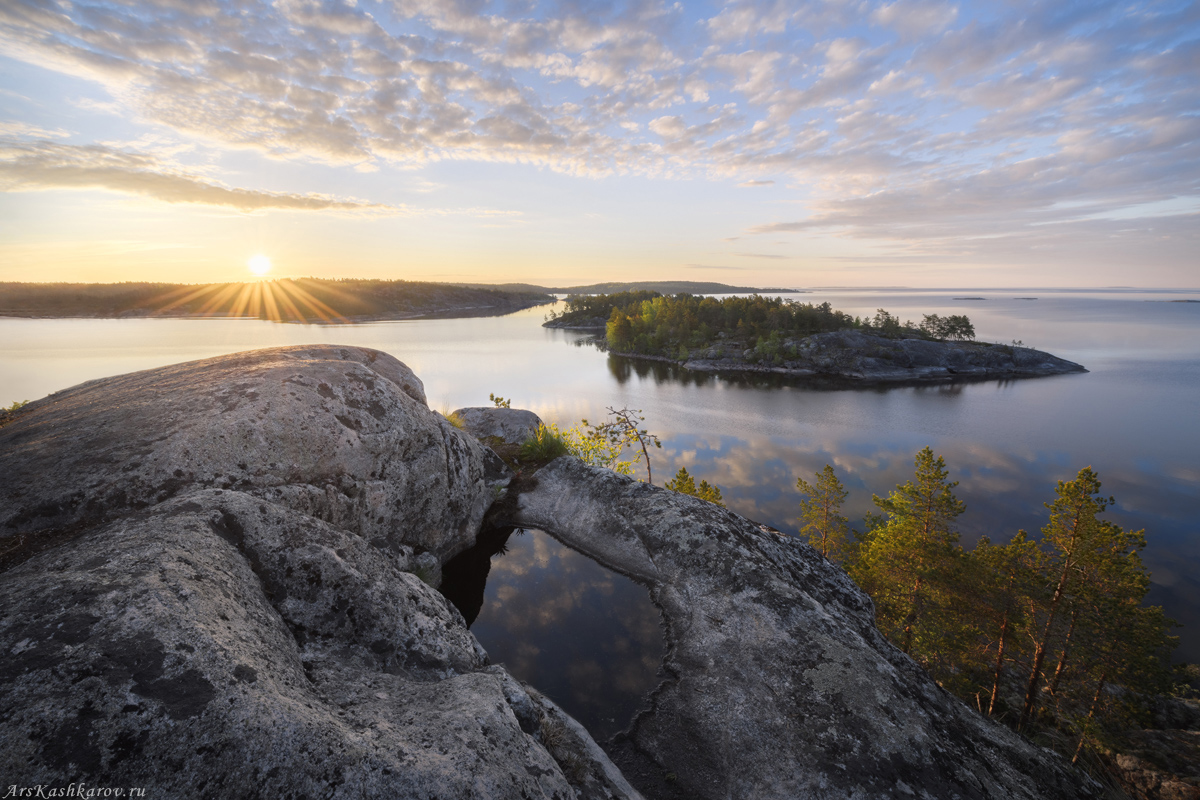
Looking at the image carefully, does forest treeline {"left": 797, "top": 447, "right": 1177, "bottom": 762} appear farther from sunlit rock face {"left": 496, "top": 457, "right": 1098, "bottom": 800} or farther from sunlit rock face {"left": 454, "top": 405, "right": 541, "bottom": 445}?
sunlit rock face {"left": 454, "top": 405, "right": 541, "bottom": 445}

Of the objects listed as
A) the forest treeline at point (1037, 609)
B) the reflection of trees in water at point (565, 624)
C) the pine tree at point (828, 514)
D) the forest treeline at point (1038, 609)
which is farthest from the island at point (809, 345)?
the reflection of trees in water at point (565, 624)

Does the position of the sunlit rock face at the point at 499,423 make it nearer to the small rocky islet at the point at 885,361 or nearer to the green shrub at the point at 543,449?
the green shrub at the point at 543,449

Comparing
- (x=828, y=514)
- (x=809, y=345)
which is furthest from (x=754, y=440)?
(x=809, y=345)

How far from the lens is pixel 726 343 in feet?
398

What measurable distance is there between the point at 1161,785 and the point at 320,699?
24.5 meters

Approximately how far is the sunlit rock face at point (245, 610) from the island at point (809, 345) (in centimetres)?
10293

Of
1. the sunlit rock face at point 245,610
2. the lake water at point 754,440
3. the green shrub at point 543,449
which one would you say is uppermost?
the sunlit rock face at point 245,610

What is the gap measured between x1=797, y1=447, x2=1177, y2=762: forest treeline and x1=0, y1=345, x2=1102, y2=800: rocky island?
779cm

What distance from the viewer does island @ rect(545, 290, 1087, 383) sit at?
10438 centimetres

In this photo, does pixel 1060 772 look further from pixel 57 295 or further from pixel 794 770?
pixel 57 295

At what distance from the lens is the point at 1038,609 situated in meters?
16.7

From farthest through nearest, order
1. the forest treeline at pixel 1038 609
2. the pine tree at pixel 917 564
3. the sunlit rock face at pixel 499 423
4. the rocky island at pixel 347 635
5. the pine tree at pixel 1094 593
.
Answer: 1. the sunlit rock face at pixel 499 423
2. the pine tree at pixel 917 564
3. the forest treeline at pixel 1038 609
4. the pine tree at pixel 1094 593
5. the rocky island at pixel 347 635

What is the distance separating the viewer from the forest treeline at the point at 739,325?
121562 mm

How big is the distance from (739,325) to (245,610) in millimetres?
130918
